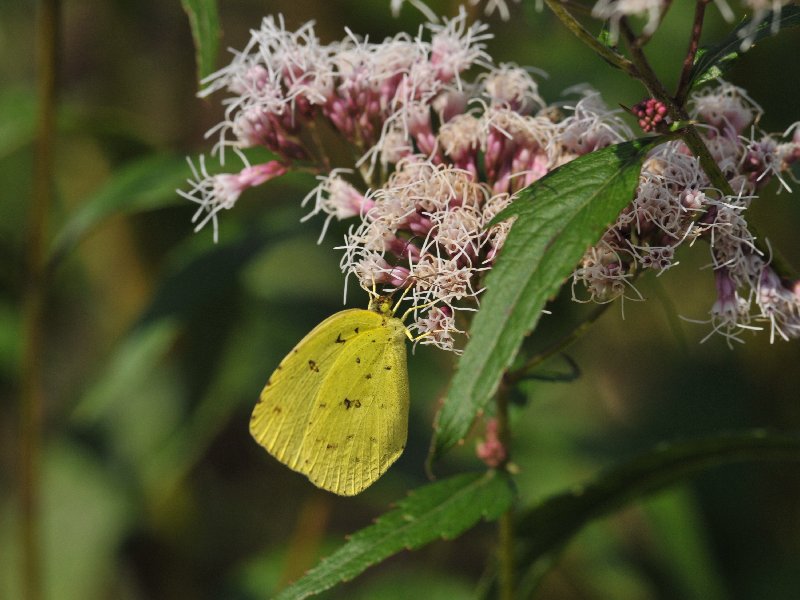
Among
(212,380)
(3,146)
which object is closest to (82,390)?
(212,380)

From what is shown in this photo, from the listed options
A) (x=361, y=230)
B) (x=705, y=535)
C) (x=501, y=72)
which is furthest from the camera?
(x=705, y=535)

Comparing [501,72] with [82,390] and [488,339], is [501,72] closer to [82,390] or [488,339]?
[488,339]

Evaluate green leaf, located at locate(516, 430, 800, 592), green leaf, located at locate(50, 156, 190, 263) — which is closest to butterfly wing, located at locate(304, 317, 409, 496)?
green leaf, located at locate(516, 430, 800, 592)

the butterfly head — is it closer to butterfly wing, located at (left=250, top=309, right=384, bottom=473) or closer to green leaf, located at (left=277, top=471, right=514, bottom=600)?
butterfly wing, located at (left=250, top=309, right=384, bottom=473)

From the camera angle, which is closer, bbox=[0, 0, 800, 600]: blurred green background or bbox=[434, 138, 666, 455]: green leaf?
bbox=[434, 138, 666, 455]: green leaf

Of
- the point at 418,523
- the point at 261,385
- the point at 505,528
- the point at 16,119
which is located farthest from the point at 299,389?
the point at 261,385

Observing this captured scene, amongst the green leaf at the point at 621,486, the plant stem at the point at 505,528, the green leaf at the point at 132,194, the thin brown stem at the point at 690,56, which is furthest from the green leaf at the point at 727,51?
the green leaf at the point at 132,194
